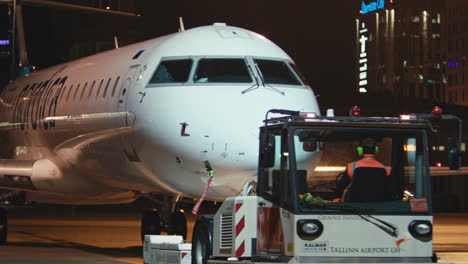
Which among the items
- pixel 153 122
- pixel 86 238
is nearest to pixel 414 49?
pixel 86 238

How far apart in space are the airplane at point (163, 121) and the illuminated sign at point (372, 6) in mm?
157167

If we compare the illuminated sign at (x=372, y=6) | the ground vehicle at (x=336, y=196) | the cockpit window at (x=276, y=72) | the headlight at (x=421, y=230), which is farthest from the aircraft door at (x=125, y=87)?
the illuminated sign at (x=372, y=6)

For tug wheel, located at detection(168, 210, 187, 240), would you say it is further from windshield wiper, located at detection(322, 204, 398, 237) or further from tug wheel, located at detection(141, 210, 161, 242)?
windshield wiper, located at detection(322, 204, 398, 237)

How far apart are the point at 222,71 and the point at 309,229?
5.83 m

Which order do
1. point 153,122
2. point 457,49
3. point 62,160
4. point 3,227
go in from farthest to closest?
point 457,49 < point 3,227 < point 62,160 < point 153,122

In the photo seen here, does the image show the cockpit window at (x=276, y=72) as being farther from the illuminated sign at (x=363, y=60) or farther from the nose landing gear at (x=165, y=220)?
the illuminated sign at (x=363, y=60)

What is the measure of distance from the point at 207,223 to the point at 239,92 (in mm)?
2925

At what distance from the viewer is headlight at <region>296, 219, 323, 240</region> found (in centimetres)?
1009

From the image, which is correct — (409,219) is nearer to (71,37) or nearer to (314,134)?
(314,134)

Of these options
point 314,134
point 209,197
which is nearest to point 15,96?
point 209,197

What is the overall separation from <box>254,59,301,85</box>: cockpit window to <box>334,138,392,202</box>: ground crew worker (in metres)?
4.81

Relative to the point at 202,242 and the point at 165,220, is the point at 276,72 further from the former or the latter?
the point at 165,220

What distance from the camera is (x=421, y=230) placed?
10.3 meters

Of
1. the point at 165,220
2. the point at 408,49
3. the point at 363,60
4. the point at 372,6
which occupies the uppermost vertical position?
the point at 372,6
